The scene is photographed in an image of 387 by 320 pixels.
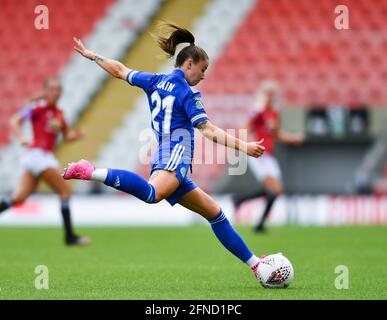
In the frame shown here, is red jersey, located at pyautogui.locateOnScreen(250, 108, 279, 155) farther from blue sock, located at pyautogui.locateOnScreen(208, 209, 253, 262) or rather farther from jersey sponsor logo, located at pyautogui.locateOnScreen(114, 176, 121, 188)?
jersey sponsor logo, located at pyautogui.locateOnScreen(114, 176, 121, 188)

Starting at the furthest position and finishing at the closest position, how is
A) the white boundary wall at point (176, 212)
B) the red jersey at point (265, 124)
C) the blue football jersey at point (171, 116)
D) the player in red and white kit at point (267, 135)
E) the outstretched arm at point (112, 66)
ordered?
the white boundary wall at point (176, 212), the red jersey at point (265, 124), the player in red and white kit at point (267, 135), the outstretched arm at point (112, 66), the blue football jersey at point (171, 116)

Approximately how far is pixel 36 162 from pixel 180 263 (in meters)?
2.79

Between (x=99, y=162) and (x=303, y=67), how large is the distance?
4.84m

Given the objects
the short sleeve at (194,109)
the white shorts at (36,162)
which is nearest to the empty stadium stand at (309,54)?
the white shorts at (36,162)

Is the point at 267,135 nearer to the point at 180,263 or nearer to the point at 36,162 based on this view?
the point at 36,162

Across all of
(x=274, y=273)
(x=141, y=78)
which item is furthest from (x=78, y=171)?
(x=274, y=273)

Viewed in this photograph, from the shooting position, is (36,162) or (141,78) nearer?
(141,78)

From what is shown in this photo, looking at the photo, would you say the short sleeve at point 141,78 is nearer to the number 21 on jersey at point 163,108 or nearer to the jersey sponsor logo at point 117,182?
the number 21 on jersey at point 163,108

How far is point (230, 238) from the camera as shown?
23.0 ft

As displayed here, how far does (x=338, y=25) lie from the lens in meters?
17.9

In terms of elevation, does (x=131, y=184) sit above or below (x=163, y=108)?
below

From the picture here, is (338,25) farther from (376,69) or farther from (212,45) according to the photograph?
(212,45)

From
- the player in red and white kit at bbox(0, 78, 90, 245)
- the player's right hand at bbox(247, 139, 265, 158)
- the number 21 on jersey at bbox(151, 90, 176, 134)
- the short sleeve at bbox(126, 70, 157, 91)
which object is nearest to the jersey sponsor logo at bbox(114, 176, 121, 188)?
the number 21 on jersey at bbox(151, 90, 176, 134)

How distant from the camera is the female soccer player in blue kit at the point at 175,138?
6562mm
